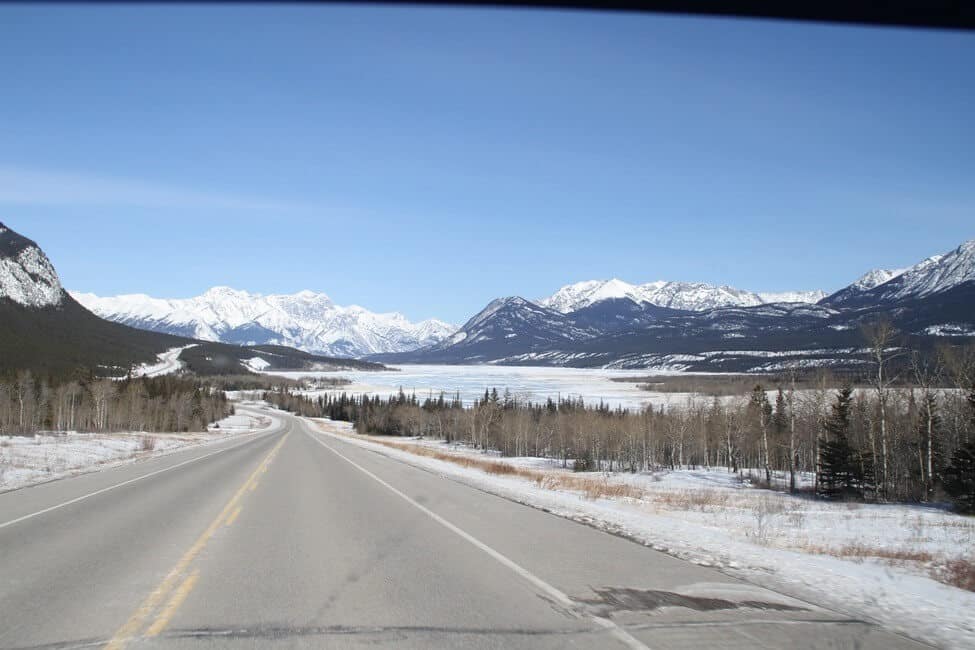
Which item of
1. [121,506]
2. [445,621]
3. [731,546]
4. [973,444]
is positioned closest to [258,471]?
[121,506]

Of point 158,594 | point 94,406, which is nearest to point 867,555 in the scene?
point 158,594

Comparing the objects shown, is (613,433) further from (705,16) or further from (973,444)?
(705,16)

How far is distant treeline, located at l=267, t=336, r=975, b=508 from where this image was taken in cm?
5300

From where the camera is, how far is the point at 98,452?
124 ft

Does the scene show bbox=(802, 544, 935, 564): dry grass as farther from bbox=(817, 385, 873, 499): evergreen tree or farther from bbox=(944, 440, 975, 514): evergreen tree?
bbox=(817, 385, 873, 499): evergreen tree

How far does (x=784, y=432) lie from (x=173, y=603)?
9632cm

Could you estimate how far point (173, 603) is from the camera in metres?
6.95

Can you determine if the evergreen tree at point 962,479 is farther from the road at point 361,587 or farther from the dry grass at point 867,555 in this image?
the road at point 361,587

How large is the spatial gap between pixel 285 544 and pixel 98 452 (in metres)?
33.3

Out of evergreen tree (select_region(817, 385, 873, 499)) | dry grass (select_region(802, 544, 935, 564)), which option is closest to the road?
dry grass (select_region(802, 544, 935, 564))

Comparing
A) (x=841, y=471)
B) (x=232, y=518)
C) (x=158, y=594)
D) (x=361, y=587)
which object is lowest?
(x=841, y=471)

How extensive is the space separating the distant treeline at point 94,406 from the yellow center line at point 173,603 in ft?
316

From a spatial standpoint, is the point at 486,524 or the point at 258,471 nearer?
the point at 486,524

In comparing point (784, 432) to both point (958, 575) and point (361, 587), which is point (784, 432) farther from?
point (361, 587)
